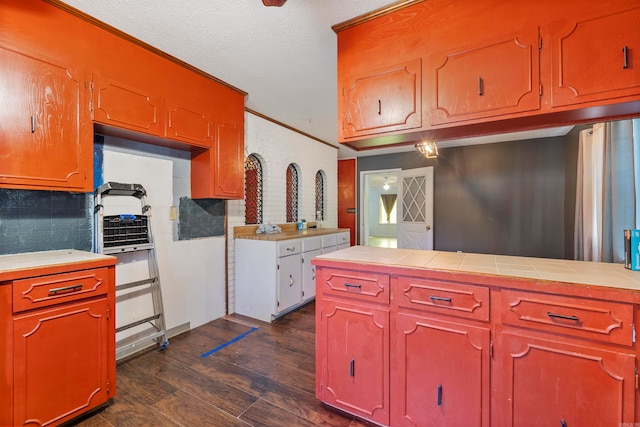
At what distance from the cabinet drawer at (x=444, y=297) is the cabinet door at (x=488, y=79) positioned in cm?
95

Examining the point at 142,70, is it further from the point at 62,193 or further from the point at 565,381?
the point at 565,381

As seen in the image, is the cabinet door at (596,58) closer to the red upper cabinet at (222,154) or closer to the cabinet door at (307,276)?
the red upper cabinet at (222,154)

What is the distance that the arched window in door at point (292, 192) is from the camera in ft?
14.5

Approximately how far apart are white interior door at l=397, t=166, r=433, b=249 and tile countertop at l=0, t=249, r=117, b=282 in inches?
189

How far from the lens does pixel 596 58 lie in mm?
1321

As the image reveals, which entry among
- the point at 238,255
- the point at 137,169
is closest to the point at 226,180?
the point at 137,169

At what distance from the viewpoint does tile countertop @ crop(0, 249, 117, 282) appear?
1412 mm

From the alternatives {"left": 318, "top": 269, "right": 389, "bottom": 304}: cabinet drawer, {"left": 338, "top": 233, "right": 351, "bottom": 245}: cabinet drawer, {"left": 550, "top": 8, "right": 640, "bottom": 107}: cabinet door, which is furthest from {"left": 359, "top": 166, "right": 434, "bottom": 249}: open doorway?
{"left": 318, "top": 269, "right": 389, "bottom": 304}: cabinet drawer

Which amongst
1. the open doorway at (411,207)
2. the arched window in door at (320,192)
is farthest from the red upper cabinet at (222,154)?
the open doorway at (411,207)

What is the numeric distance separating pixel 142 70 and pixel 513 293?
286 centimetres

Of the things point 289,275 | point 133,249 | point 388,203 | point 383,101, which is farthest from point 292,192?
point 388,203

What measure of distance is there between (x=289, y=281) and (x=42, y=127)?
2458mm

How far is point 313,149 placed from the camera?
15.8 ft

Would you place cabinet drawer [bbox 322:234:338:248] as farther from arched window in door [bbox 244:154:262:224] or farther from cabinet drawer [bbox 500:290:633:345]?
cabinet drawer [bbox 500:290:633:345]
